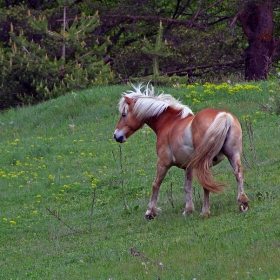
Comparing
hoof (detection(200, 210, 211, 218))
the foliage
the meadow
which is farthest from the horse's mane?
the foliage

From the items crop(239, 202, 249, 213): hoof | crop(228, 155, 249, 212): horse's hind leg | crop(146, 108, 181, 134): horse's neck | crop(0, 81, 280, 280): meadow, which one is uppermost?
crop(146, 108, 181, 134): horse's neck

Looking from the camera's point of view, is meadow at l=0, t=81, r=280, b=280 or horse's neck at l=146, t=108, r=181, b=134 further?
horse's neck at l=146, t=108, r=181, b=134

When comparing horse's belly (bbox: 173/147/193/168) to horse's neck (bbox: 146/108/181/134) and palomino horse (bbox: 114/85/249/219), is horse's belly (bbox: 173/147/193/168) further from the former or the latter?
horse's neck (bbox: 146/108/181/134)

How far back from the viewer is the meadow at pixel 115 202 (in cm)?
721

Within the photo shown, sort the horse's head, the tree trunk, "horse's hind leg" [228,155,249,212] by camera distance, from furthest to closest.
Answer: the tree trunk < the horse's head < "horse's hind leg" [228,155,249,212]

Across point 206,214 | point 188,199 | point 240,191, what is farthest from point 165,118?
point 240,191

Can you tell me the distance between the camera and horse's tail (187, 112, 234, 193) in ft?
27.6

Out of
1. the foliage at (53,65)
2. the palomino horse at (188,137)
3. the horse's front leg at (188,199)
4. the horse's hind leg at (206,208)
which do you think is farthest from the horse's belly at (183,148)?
the foliage at (53,65)

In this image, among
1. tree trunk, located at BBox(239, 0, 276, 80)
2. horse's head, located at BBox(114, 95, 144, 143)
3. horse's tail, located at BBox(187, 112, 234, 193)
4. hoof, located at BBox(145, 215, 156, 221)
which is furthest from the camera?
tree trunk, located at BBox(239, 0, 276, 80)

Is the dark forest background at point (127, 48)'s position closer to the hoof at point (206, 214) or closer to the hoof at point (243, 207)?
the hoof at point (206, 214)

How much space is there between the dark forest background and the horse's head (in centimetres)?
1204

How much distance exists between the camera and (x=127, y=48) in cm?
2856

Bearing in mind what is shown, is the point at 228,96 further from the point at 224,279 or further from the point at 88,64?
the point at 224,279

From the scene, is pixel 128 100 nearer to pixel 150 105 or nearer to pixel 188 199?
pixel 150 105
